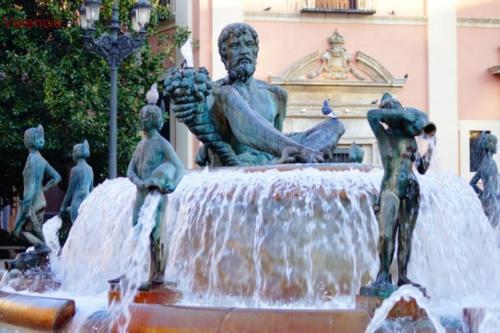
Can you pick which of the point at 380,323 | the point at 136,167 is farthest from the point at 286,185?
the point at 380,323

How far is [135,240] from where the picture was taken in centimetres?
691

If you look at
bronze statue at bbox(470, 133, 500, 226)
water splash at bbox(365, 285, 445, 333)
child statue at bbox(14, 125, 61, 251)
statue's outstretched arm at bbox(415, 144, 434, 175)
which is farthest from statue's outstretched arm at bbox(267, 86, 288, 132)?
bronze statue at bbox(470, 133, 500, 226)

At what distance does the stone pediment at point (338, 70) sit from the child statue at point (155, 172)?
56.3 ft

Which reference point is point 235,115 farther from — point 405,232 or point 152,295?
point 405,232

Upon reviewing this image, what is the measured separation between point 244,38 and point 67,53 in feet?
42.4

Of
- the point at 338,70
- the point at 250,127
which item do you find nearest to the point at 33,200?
the point at 250,127

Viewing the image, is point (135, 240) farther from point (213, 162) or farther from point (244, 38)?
point (244, 38)

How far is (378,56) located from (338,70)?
3.99 ft

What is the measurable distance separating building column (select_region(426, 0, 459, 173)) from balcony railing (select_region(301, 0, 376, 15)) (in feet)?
5.16

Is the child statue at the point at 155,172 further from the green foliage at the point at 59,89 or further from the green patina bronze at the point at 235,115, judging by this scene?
the green foliage at the point at 59,89

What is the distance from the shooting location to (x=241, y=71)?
8.73m

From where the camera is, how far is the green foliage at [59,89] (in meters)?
20.0

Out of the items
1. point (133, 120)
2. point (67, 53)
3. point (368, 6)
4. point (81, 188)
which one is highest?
point (368, 6)

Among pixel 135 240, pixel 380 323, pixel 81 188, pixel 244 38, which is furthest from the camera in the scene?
pixel 81 188
